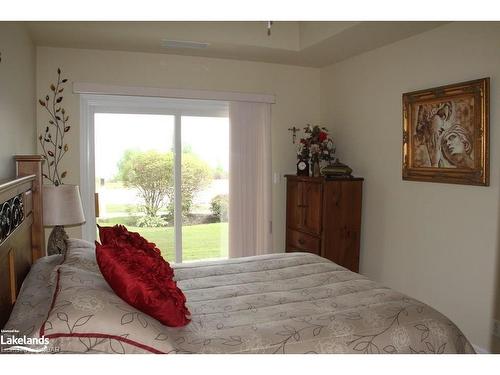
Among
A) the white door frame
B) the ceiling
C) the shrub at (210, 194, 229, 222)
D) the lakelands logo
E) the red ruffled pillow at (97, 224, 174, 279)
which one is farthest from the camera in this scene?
the shrub at (210, 194, 229, 222)

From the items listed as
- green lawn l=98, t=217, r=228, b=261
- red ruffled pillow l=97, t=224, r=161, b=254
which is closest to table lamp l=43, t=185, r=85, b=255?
red ruffled pillow l=97, t=224, r=161, b=254

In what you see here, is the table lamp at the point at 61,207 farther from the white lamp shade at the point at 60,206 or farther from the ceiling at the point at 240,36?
the ceiling at the point at 240,36

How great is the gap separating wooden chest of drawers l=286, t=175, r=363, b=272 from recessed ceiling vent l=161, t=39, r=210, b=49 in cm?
164

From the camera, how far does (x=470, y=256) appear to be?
3029 millimetres

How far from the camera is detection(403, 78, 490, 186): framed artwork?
2.89 meters

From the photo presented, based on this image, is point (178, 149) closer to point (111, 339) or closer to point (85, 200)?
point (85, 200)

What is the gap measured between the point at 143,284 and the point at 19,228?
87cm

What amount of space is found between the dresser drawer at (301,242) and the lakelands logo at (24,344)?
3.06 meters

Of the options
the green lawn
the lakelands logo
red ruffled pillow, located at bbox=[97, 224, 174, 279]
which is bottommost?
the green lawn

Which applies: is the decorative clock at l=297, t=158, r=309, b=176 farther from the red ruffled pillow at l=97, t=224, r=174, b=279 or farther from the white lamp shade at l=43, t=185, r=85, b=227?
the red ruffled pillow at l=97, t=224, r=174, b=279

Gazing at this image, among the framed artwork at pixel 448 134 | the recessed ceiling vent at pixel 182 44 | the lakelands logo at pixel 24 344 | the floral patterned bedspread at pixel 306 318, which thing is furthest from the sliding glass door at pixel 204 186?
the lakelands logo at pixel 24 344
